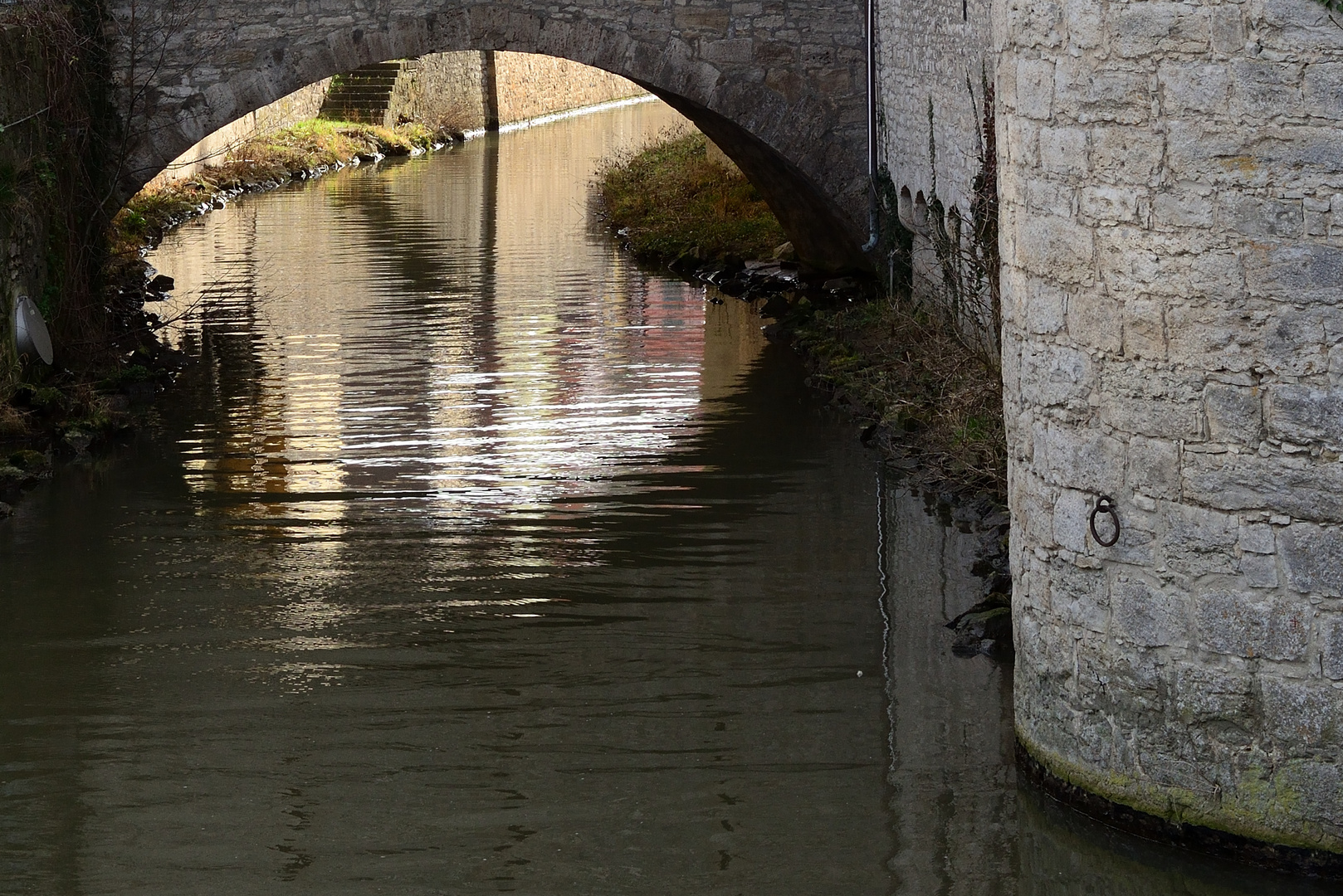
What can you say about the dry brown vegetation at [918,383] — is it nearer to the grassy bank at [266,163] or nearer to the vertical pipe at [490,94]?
the grassy bank at [266,163]

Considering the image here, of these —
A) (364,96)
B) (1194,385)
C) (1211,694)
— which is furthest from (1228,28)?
(364,96)

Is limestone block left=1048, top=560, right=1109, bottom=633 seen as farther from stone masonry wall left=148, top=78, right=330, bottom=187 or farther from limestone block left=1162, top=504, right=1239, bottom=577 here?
stone masonry wall left=148, top=78, right=330, bottom=187

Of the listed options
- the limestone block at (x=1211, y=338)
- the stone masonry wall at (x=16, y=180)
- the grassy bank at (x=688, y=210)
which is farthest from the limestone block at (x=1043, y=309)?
the grassy bank at (x=688, y=210)

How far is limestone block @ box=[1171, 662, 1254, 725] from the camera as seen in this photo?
4.24m

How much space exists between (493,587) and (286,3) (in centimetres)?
626

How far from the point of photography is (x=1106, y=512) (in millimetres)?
4438

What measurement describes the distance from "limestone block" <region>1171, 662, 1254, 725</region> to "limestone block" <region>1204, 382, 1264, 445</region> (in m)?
0.60

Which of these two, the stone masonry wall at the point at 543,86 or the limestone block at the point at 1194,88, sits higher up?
the stone masonry wall at the point at 543,86

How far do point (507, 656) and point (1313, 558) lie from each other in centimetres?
302

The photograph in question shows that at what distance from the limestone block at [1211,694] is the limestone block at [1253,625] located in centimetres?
7

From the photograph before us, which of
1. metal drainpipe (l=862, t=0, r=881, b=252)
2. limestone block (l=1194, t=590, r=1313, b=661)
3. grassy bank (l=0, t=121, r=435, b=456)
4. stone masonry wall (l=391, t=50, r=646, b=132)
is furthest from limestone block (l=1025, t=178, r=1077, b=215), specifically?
stone masonry wall (l=391, t=50, r=646, b=132)

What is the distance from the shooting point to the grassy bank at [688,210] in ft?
53.1

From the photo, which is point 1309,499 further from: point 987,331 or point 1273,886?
point 987,331

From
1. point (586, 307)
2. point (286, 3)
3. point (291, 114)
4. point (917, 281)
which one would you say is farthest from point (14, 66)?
point (291, 114)
